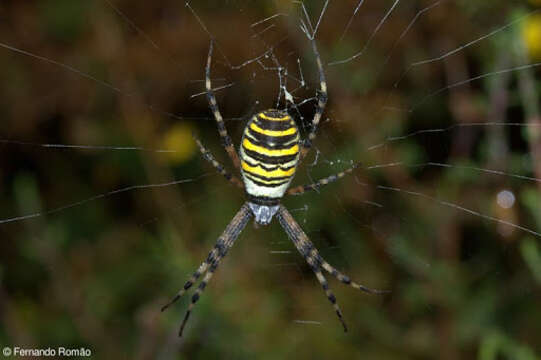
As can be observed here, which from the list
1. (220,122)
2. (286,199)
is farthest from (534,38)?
(220,122)

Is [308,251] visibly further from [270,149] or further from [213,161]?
[270,149]

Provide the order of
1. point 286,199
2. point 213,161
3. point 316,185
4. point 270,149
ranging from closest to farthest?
point 270,149 < point 213,161 < point 316,185 < point 286,199

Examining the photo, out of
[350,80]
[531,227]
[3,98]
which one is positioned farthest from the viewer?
[3,98]

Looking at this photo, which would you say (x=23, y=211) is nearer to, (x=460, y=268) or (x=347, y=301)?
(x=347, y=301)

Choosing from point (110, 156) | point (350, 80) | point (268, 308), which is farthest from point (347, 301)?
point (110, 156)

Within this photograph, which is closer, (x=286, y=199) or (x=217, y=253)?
(x=217, y=253)

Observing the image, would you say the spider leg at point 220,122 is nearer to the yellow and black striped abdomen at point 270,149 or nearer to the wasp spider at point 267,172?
the wasp spider at point 267,172
